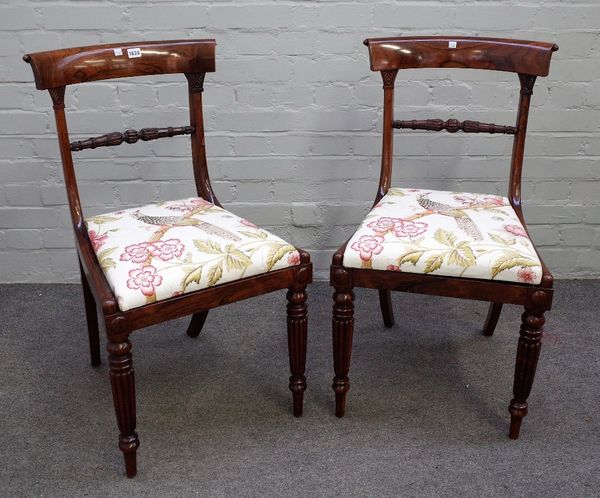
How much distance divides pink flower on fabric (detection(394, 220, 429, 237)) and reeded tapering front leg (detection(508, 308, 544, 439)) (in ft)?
0.86

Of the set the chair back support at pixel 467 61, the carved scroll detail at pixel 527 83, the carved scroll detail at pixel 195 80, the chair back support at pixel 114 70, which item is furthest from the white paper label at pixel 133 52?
the carved scroll detail at pixel 527 83

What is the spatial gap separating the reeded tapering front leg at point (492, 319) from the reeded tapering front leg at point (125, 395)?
98cm

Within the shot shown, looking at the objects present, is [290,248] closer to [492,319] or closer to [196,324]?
[196,324]

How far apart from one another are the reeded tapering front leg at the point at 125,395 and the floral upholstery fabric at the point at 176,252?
0.08 m

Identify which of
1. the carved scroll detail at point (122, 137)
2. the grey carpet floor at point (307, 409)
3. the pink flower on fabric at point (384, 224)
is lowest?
the grey carpet floor at point (307, 409)

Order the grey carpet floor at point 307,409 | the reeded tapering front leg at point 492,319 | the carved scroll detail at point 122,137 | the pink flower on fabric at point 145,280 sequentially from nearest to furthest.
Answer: the pink flower on fabric at point 145,280 < the grey carpet floor at point 307,409 < the carved scroll detail at point 122,137 < the reeded tapering front leg at point 492,319

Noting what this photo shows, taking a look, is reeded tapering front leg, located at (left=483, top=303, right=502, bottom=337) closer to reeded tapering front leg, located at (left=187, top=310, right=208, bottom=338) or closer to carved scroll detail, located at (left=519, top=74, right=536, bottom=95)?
carved scroll detail, located at (left=519, top=74, right=536, bottom=95)

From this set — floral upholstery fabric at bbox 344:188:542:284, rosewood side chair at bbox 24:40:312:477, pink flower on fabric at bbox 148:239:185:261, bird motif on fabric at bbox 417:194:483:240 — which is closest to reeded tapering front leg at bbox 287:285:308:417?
rosewood side chair at bbox 24:40:312:477

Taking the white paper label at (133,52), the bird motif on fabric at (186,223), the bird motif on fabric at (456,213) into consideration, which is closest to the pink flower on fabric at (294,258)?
the bird motif on fabric at (186,223)

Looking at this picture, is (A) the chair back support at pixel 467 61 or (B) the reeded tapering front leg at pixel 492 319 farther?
(B) the reeded tapering front leg at pixel 492 319

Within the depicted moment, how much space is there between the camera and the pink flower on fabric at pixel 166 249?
148 cm

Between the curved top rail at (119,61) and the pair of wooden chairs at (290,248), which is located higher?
the curved top rail at (119,61)

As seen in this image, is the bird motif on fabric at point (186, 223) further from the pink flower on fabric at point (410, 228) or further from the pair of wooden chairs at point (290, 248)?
the pink flower on fabric at point (410, 228)

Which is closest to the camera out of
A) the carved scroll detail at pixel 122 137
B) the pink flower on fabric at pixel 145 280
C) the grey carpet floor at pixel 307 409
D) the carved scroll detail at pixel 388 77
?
the pink flower on fabric at pixel 145 280
